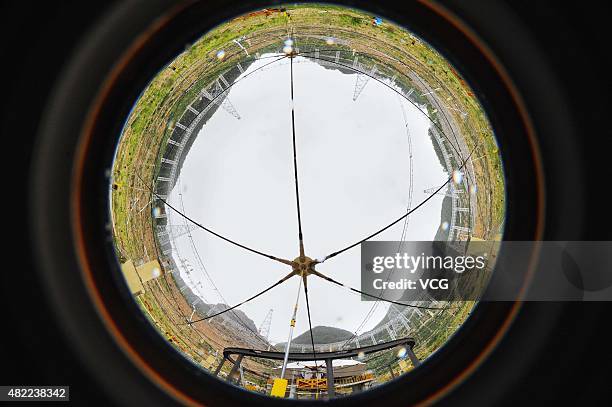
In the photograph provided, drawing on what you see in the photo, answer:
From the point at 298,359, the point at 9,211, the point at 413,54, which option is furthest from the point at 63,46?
the point at 298,359

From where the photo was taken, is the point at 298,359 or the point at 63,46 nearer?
the point at 63,46

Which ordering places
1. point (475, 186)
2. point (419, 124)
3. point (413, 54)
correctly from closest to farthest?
point (413, 54)
point (475, 186)
point (419, 124)

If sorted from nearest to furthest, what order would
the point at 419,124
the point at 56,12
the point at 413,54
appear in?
1. the point at 56,12
2. the point at 413,54
3. the point at 419,124

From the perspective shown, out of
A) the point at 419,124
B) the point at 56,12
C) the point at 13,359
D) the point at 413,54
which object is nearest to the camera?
the point at 56,12

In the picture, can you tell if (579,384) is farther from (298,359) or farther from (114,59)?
(298,359)

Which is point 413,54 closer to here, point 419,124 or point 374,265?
point 419,124

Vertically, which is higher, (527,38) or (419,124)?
(419,124)

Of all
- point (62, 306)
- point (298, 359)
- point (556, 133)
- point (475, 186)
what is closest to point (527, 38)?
point (556, 133)

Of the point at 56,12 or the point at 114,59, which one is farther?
the point at 114,59

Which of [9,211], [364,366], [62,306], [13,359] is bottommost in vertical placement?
[364,366]
